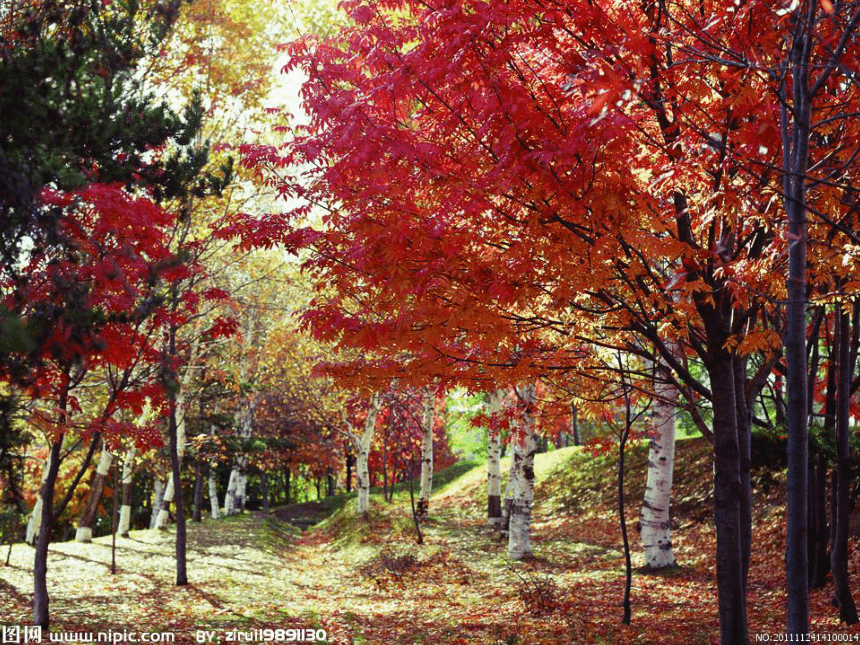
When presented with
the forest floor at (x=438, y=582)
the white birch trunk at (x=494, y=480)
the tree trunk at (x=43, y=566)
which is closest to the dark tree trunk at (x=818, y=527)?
the forest floor at (x=438, y=582)

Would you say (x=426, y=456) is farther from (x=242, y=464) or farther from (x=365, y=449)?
(x=242, y=464)

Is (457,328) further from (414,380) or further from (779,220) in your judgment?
(779,220)

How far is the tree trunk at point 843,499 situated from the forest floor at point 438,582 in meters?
0.30

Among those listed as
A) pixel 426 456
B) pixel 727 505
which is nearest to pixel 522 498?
pixel 426 456

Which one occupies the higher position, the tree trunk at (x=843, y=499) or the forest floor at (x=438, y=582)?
the tree trunk at (x=843, y=499)

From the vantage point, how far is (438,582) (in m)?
12.9

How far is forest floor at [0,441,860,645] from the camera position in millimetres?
8055

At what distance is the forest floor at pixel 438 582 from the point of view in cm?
A: 805

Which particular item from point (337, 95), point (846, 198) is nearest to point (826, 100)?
point (846, 198)

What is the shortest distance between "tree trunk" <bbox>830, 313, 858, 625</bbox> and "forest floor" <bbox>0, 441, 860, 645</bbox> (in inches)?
11.8

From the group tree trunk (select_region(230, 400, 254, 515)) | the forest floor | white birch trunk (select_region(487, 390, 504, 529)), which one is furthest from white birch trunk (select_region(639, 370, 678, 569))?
tree trunk (select_region(230, 400, 254, 515))

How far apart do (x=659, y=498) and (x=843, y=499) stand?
175 inches

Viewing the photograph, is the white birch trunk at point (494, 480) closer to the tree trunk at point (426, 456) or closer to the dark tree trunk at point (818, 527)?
the tree trunk at point (426, 456)

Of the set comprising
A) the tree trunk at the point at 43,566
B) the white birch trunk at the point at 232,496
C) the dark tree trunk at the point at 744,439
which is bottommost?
the white birch trunk at the point at 232,496
